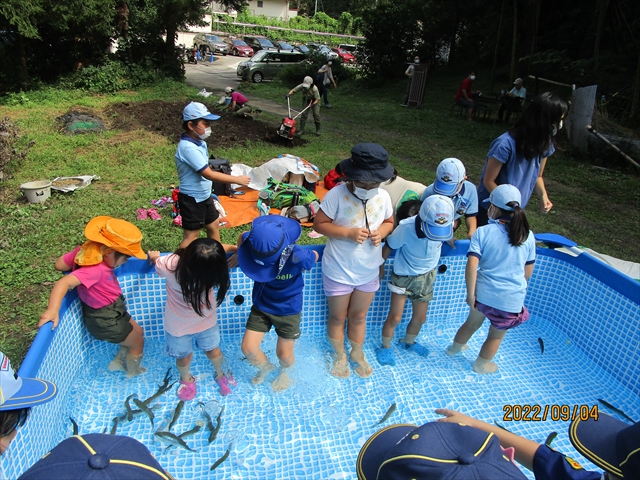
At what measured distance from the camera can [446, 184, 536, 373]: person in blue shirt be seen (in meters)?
3.01

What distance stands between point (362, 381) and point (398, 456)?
2134 mm

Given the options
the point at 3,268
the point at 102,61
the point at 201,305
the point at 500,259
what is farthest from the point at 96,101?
the point at 500,259

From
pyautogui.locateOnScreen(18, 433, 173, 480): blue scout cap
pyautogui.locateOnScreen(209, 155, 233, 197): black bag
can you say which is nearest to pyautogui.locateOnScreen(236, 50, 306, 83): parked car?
pyautogui.locateOnScreen(209, 155, 233, 197): black bag

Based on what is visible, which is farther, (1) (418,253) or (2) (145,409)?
(1) (418,253)

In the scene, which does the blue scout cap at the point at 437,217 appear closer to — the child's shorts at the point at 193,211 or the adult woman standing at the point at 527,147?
the adult woman standing at the point at 527,147

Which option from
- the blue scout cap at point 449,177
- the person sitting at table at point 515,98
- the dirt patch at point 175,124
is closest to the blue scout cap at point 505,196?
the blue scout cap at point 449,177

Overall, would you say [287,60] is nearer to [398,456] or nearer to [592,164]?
[592,164]

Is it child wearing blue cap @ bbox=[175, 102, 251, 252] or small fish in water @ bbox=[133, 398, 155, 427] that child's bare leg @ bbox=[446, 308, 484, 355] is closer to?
child wearing blue cap @ bbox=[175, 102, 251, 252]

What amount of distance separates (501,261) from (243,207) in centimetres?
423

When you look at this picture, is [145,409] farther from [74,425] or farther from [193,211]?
[193,211]

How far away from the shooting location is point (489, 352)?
3561 millimetres

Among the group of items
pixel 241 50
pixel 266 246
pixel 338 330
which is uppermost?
pixel 241 50

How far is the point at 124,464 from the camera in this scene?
133 cm

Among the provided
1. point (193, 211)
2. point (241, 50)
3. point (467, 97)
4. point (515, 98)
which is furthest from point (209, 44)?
point (193, 211)
